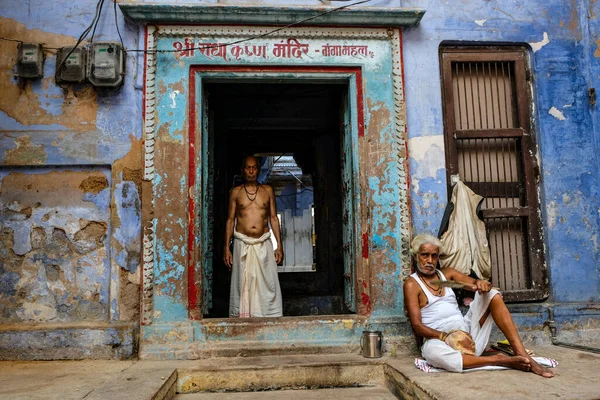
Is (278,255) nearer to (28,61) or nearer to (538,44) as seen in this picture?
(28,61)

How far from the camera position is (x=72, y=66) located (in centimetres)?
471

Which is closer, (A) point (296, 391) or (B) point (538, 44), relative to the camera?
(A) point (296, 391)

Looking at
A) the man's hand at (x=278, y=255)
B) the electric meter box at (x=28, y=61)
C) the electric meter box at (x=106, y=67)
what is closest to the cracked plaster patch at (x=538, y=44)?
the man's hand at (x=278, y=255)

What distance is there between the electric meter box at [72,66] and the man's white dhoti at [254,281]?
7.57 feet

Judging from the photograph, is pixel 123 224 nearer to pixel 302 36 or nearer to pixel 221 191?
pixel 302 36

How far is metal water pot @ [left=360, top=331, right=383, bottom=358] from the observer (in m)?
4.42

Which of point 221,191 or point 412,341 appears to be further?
point 221,191

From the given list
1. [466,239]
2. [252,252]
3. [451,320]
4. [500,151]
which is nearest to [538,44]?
[500,151]

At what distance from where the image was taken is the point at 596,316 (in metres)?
4.94

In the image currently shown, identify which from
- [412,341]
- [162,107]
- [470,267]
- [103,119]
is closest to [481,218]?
[470,267]

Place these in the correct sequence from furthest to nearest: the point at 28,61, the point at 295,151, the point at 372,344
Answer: the point at 295,151 → the point at 28,61 → the point at 372,344

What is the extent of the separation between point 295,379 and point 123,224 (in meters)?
2.11

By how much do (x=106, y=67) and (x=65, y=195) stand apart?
4.16 ft

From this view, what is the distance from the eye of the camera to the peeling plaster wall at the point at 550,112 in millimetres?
4969
